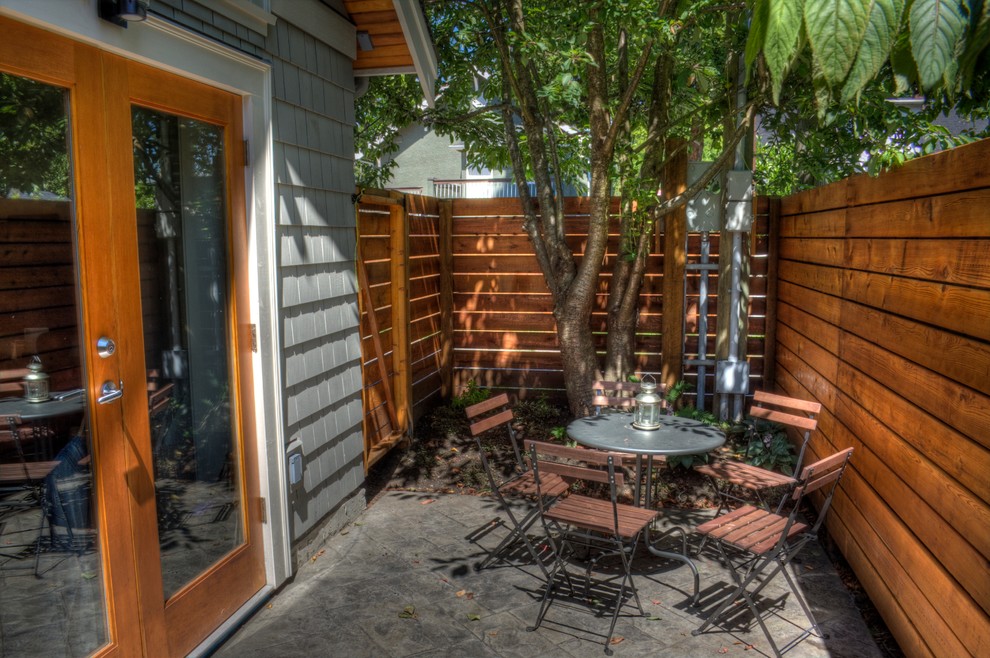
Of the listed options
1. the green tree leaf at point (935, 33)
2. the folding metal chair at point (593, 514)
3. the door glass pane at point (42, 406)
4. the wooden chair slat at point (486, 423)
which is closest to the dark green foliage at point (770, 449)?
the folding metal chair at point (593, 514)

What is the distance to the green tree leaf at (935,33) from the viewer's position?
81cm

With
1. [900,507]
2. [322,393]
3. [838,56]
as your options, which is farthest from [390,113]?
[838,56]

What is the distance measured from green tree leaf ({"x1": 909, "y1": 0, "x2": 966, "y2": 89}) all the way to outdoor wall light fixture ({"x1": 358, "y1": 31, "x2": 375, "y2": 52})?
5.08 m

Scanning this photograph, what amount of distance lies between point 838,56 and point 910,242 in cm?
338

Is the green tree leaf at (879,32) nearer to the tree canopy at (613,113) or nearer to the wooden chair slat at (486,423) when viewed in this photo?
the tree canopy at (613,113)

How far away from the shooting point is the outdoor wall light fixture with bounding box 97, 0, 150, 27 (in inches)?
115

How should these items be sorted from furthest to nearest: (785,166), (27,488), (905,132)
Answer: (785,166), (905,132), (27,488)

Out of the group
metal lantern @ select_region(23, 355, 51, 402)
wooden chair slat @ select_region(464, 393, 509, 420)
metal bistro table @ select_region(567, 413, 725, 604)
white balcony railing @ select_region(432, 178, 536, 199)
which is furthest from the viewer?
white balcony railing @ select_region(432, 178, 536, 199)

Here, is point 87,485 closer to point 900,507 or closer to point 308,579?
point 308,579

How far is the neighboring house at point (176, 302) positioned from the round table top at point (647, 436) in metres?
1.75

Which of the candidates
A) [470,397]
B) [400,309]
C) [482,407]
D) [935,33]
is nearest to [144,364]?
[482,407]

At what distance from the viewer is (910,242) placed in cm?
371

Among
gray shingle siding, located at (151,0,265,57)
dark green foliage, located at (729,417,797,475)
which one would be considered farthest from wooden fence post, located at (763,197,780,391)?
gray shingle siding, located at (151,0,265,57)

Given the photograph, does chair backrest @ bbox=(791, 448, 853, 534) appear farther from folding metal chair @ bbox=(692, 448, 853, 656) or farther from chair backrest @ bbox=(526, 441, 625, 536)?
chair backrest @ bbox=(526, 441, 625, 536)
